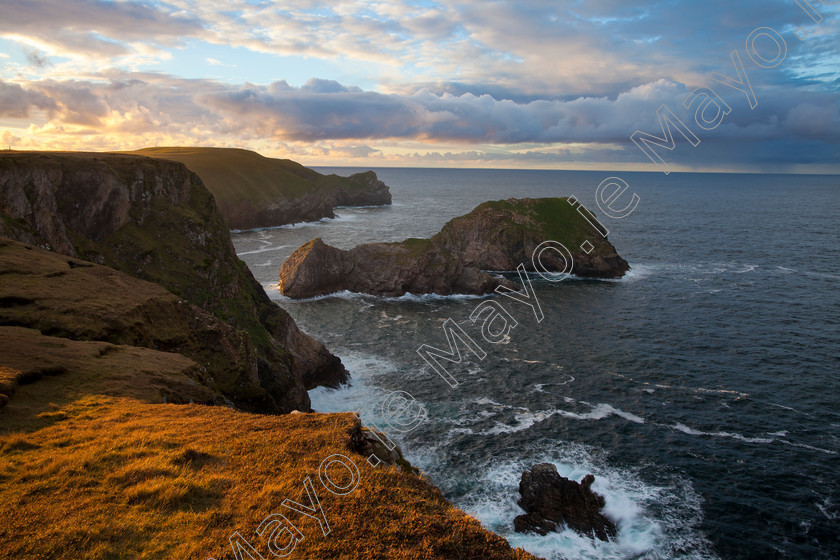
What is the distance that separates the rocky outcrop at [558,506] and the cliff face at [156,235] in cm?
1810

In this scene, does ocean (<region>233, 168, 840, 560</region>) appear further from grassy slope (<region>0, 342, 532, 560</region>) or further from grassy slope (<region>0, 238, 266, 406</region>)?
grassy slope (<region>0, 342, 532, 560</region>)

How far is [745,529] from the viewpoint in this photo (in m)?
27.2

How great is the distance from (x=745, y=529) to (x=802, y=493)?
6267mm

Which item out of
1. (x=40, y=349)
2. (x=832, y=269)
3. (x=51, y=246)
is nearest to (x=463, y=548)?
(x=40, y=349)

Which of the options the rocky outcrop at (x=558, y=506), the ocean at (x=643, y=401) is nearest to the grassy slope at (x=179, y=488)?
the rocky outcrop at (x=558, y=506)

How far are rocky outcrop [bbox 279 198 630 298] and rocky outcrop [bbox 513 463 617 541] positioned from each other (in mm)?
50104

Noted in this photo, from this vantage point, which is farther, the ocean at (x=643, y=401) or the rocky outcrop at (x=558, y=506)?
the ocean at (x=643, y=401)

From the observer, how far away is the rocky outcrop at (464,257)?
257 feet

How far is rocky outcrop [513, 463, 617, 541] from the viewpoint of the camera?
27.4 metres

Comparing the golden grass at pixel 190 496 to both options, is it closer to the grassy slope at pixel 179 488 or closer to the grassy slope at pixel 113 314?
the grassy slope at pixel 179 488

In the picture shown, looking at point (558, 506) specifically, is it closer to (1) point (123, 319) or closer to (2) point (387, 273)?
(1) point (123, 319)

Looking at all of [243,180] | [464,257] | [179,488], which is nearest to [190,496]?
[179,488]

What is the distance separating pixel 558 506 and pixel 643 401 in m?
17.9

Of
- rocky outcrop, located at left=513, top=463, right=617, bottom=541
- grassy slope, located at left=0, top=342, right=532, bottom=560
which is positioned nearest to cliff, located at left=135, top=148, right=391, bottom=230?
rocky outcrop, located at left=513, top=463, right=617, bottom=541
